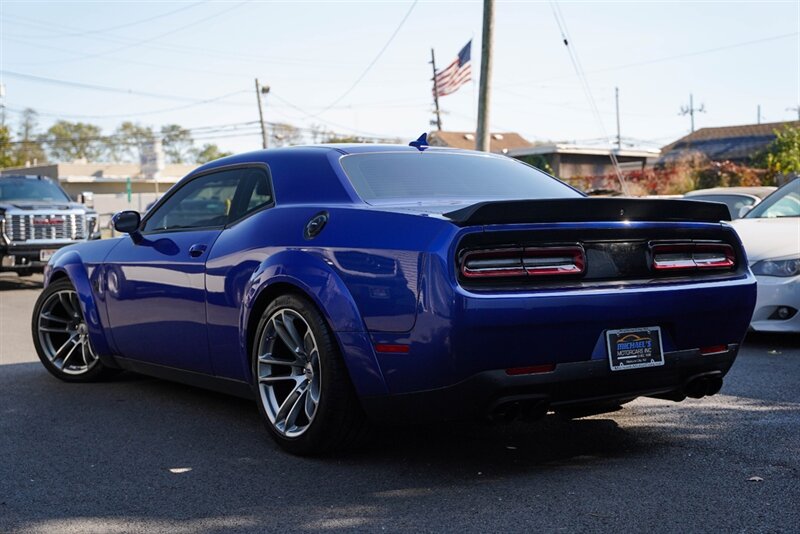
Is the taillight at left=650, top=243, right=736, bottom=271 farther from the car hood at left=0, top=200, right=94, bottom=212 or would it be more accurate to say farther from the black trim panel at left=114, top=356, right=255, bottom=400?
the car hood at left=0, top=200, right=94, bottom=212

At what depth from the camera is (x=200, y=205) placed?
5875mm

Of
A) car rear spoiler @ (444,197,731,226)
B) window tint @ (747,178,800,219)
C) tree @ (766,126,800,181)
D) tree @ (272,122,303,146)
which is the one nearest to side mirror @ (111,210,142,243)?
car rear spoiler @ (444,197,731,226)

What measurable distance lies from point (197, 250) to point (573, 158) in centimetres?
4037

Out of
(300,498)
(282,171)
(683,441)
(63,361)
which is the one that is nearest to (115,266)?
(63,361)

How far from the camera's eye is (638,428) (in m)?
5.23

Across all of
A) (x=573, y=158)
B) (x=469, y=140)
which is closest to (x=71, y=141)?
(x=469, y=140)

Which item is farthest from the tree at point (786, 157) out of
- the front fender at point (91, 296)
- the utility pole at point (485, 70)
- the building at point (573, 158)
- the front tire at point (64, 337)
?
the front fender at point (91, 296)

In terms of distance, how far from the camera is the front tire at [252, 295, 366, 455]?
14.6 feet

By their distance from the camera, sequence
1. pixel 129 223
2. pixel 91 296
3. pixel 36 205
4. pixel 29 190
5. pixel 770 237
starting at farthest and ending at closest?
pixel 29 190
pixel 36 205
pixel 770 237
pixel 91 296
pixel 129 223

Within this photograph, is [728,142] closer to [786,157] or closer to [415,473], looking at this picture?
[786,157]

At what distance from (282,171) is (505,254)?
1.62 m

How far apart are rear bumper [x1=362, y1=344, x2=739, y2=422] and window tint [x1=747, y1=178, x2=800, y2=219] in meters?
5.45

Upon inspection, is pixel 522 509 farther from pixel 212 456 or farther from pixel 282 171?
pixel 282 171

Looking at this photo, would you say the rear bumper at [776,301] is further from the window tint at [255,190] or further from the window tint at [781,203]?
the window tint at [255,190]
